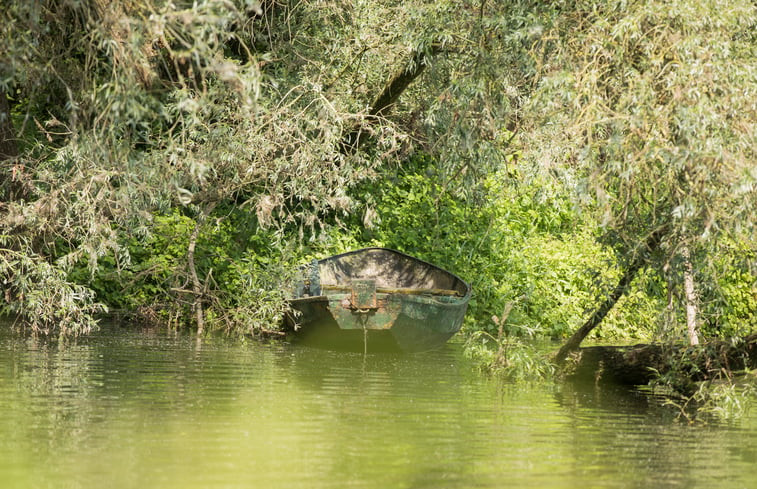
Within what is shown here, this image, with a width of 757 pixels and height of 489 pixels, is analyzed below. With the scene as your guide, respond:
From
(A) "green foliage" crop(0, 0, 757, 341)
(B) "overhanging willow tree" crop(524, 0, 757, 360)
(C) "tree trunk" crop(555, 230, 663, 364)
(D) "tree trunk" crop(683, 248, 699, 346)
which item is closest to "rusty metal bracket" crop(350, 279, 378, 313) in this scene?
(A) "green foliage" crop(0, 0, 757, 341)

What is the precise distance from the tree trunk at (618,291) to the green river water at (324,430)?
563 mm

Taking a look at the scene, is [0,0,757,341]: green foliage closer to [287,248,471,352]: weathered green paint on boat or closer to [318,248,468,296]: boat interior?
[287,248,471,352]: weathered green paint on boat

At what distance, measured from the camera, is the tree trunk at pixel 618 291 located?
34.2 ft

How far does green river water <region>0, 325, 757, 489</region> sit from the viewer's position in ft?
23.7

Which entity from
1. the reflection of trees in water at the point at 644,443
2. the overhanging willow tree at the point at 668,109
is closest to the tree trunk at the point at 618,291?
the overhanging willow tree at the point at 668,109

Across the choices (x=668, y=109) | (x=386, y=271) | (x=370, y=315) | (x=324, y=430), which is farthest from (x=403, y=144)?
(x=324, y=430)

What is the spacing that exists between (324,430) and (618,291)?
413cm

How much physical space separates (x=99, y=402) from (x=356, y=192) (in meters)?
12.7

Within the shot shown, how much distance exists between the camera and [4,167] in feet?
47.9

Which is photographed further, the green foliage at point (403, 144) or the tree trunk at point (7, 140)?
the tree trunk at point (7, 140)

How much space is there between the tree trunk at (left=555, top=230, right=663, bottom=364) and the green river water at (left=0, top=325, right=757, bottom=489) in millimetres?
563

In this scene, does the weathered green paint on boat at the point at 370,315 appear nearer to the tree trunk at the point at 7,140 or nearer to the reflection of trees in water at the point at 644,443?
→ the reflection of trees in water at the point at 644,443

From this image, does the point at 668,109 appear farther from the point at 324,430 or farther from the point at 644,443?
the point at 324,430

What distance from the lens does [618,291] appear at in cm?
1135
